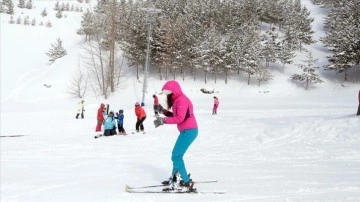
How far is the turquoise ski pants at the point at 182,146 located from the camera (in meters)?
6.04

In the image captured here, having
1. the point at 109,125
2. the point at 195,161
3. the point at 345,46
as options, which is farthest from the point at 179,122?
the point at 345,46

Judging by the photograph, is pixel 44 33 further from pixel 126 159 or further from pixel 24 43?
pixel 126 159

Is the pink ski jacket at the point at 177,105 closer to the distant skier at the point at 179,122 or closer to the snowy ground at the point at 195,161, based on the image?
the distant skier at the point at 179,122

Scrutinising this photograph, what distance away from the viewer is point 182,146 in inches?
240

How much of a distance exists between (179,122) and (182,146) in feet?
1.60

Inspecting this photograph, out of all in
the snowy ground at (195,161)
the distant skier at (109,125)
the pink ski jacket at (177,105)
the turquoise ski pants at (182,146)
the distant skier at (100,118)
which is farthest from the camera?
the distant skier at (100,118)

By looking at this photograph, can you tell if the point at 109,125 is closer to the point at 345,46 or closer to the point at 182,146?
the point at 182,146

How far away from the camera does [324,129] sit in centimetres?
1458

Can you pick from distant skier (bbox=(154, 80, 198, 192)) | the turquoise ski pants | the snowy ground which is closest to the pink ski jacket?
distant skier (bbox=(154, 80, 198, 192))

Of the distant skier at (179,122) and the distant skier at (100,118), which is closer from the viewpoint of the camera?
the distant skier at (179,122)

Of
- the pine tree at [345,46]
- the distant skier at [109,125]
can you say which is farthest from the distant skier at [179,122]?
the pine tree at [345,46]

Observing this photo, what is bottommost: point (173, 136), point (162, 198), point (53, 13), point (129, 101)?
point (129, 101)

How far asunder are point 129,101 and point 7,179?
30146 mm

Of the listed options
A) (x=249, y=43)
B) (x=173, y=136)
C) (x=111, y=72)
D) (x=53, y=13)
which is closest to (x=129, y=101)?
(x=111, y=72)
